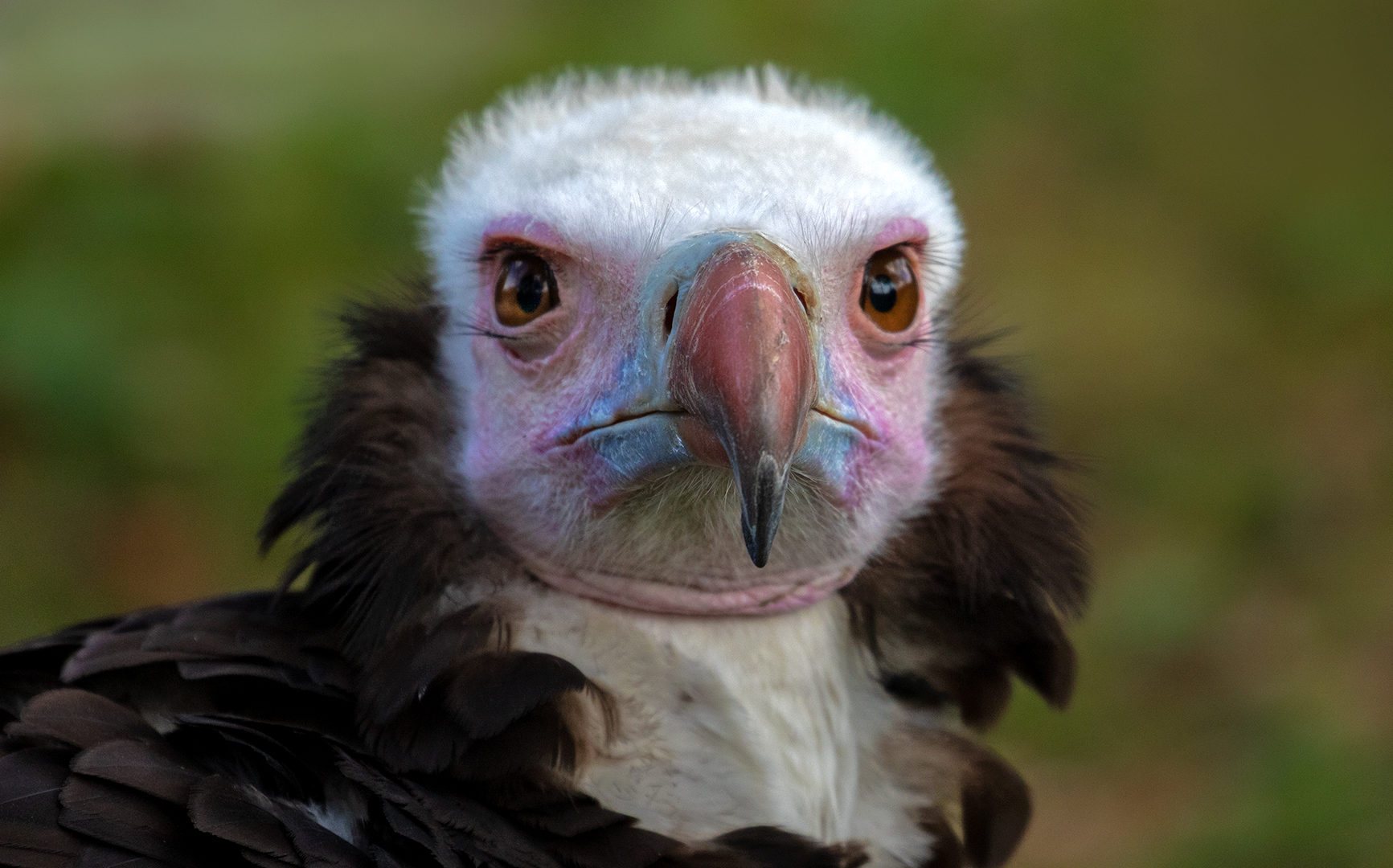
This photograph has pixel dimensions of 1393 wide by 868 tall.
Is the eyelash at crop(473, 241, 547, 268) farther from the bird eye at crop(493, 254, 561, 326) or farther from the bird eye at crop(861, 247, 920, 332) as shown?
the bird eye at crop(861, 247, 920, 332)

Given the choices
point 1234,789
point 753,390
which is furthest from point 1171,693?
point 753,390

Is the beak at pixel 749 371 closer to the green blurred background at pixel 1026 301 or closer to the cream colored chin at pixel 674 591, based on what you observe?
the cream colored chin at pixel 674 591

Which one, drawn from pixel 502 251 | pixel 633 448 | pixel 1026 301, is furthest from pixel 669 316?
pixel 1026 301

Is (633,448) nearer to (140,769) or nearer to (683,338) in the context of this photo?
(683,338)

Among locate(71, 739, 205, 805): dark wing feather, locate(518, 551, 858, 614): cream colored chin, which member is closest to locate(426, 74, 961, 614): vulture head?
locate(518, 551, 858, 614): cream colored chin

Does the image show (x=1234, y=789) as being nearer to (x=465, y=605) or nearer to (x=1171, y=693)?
(x=1171, y=693)

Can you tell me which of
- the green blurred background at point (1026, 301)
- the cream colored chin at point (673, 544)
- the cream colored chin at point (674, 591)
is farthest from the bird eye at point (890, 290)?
the green blurred background at point (1026, 301)
